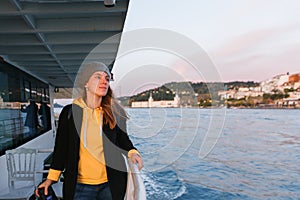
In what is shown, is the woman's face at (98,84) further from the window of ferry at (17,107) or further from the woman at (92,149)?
the window of ferry at (17,107)

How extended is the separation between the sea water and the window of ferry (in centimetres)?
186

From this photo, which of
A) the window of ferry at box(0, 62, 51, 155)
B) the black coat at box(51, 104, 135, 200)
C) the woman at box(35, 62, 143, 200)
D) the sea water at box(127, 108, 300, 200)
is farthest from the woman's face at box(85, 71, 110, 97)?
the window of ferry at box(0, 62, 51, 155)

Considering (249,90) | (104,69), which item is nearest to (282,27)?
(249,90)

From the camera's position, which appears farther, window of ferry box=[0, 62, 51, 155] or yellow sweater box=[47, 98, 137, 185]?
window of ferry box=[0, 62, 51, 155]

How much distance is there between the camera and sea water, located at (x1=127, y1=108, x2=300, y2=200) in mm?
4215

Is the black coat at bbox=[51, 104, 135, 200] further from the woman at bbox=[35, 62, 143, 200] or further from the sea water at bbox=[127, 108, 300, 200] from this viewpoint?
the sea water at bbox=[127, 108, 300, 200]

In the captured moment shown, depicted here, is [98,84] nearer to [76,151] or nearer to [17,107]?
Answer: [76,151]

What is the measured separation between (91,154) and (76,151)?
6 cm

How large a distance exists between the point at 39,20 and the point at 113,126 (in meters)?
Result: 1.66

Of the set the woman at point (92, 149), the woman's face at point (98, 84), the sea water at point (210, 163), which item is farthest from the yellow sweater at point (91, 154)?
the sea water at point (210, 163)

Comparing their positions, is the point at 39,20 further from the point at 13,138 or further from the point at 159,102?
the point at 13,138

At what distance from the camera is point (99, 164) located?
106 cm

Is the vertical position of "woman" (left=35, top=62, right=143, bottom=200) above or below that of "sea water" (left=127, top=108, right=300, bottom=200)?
above

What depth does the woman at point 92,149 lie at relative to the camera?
3.44ft
